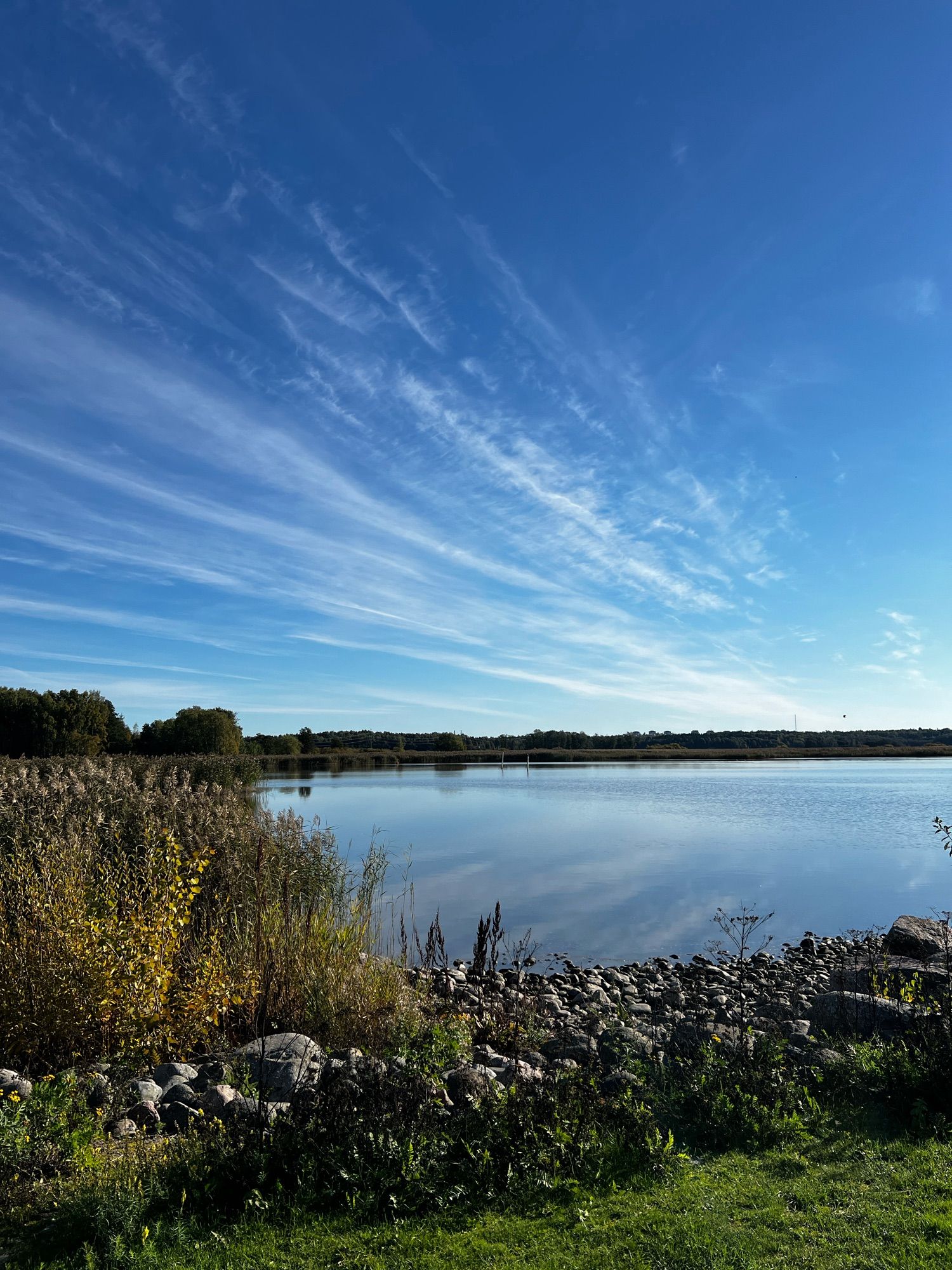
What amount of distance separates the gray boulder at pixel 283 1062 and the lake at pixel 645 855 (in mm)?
6467

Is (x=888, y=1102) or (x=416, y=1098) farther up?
(x=416, y=1098)

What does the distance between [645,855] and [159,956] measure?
1564 centimetres

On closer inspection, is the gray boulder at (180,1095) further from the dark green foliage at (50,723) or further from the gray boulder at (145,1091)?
the dark green foliage at (50,723)

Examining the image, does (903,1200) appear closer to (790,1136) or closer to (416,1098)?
(790,1136)

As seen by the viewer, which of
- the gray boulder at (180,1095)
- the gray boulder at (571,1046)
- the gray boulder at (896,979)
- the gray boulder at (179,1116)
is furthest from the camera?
the gray boulder at (896,979)

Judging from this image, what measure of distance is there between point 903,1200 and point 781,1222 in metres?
0.71

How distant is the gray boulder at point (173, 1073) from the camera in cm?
571

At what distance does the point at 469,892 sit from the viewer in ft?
52.2

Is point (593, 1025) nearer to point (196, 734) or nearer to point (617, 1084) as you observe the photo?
point (617, 1084)

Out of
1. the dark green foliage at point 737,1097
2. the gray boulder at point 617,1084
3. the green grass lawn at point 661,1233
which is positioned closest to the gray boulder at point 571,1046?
the gray boulder at point 617,1084

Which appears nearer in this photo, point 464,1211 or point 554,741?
point 464,1211

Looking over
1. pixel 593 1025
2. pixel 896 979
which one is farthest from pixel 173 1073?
pixel 896 979

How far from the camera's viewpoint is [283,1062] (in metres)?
5.73

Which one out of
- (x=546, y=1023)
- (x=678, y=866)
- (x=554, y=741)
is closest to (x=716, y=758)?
(x=554, y=741)
